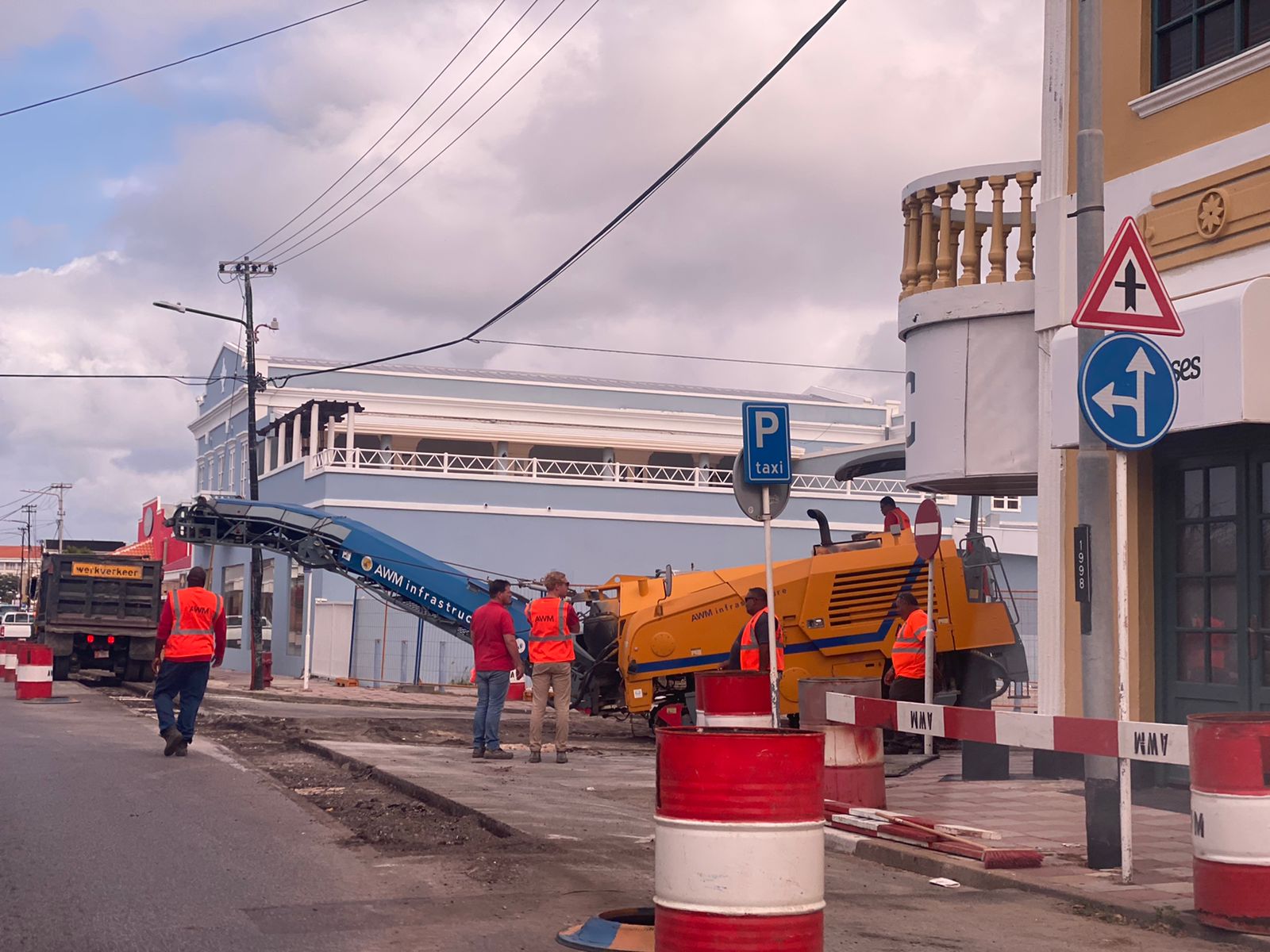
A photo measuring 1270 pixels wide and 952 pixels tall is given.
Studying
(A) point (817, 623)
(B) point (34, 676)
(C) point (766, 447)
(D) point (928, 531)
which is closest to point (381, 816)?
(C) point (766, 447)

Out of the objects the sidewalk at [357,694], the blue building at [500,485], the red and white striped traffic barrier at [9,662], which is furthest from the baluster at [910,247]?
the red and white striped traffic barrier at [9,662]

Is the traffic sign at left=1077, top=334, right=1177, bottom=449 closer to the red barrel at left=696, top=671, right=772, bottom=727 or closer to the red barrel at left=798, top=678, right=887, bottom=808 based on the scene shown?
the red barrel at left=798, top=678, right=887, bottom=808

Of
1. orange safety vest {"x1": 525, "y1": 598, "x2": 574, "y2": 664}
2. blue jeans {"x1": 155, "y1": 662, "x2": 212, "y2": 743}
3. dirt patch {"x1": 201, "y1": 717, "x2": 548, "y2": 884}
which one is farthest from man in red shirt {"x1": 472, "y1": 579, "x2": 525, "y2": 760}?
blue jeans {"x1": 155, "y1": 662, "x2": 212, "y2": 743}

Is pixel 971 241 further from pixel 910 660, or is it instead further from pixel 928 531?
pixel 910 660

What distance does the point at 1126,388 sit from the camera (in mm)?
7867

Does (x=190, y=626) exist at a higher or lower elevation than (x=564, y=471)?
lower

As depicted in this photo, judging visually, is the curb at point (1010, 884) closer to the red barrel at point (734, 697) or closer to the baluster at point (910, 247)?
the red barrel at point (734, 697)

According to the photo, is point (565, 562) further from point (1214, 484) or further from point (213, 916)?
point (213, 916)

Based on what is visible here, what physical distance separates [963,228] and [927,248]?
370mm

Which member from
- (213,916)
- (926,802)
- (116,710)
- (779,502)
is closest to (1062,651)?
(926,802)

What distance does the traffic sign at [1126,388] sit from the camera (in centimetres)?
782

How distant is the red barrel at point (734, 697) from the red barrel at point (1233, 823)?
3.86 metres

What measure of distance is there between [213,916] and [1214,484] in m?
7.79

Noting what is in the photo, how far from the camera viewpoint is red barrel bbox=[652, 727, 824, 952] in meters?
4.87
